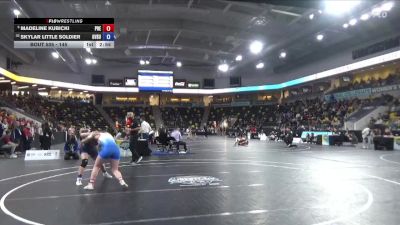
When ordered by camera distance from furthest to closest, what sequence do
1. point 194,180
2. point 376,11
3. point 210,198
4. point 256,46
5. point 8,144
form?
point 256,46
point 376,11
point 8,144
point 194,180
point 210,198

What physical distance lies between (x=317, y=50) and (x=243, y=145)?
18.7 meters

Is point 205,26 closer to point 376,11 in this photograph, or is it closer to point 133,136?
point 376,11

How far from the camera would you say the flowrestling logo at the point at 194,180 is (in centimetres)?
845

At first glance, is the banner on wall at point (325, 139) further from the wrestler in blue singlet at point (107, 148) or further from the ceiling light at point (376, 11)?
the wrestler in blue singlet at point (107, 148)

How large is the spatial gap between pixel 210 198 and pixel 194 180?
7.17 feet

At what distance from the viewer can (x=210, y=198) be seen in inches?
266

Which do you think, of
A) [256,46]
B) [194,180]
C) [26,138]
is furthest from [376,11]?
[26,138]

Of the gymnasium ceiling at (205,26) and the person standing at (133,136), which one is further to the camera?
the gymnasium ceiling at (205,26)
